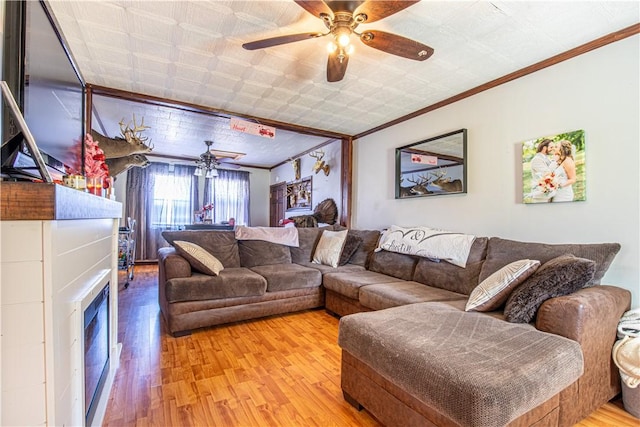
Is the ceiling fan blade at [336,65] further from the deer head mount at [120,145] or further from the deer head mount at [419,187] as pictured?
the deer head mount at [120,145]

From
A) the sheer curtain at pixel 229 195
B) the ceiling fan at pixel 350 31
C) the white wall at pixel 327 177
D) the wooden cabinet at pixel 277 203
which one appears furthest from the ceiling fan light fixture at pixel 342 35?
the sheer curtain at pixel 229 195

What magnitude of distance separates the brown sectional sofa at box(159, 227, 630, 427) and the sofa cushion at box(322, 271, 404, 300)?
2 cm

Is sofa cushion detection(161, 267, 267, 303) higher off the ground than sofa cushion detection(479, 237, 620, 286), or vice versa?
sofa cushion detection(479, 237, 620, 286)

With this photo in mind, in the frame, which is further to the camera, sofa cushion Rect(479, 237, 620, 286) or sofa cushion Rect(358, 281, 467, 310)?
sofa cushion Rect(358, 281, 467, 310)

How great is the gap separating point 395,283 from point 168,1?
264 cm

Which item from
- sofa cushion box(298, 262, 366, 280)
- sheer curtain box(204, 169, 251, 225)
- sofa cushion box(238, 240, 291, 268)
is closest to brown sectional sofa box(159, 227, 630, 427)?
sofa cushion box(298, 262, 366, 280)

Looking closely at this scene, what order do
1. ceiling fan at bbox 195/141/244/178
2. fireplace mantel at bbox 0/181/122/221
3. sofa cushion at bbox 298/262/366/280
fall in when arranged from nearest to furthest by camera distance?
1. fireplace mantel at bbox 0/181/122/221
2. sofa cushion at bbox 298/262/366/280
3. ceiling fan at bbox 195/141/244/178

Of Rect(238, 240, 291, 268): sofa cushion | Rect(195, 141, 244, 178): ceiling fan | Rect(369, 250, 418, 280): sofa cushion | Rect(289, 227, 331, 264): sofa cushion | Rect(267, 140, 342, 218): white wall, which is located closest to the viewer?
Rect(369, 250, 418, 280): sofa cushion

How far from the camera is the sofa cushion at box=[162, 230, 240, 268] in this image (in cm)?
308

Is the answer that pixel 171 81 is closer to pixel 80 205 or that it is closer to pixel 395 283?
pixel 80 205

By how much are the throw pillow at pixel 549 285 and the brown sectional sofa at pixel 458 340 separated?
0.18ft

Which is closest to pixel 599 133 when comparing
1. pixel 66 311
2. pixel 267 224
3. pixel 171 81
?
pixel 66 311

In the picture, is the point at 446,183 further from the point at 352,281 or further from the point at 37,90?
the point at 37,90

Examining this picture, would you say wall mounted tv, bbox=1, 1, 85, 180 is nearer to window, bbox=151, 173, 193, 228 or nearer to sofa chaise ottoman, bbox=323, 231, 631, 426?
sofa chaise ottoman, bbox=323, 231, 631, 426
